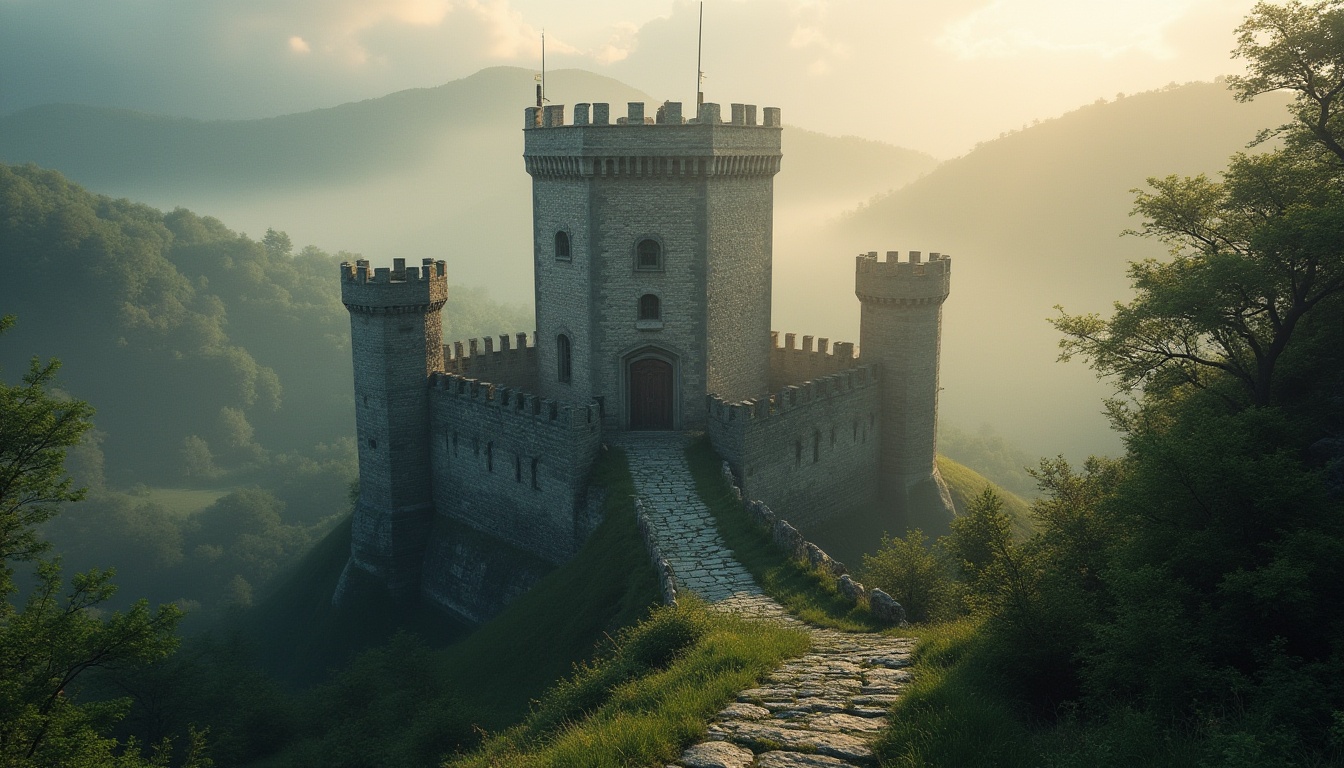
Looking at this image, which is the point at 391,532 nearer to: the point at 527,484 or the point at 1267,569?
the point at 527,484

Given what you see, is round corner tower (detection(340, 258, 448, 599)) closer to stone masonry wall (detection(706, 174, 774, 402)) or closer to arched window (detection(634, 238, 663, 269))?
arched window (detection(634, 238, 663, 269))

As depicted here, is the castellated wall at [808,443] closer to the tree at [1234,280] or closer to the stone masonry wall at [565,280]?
the stone masonry wall at [565,280]

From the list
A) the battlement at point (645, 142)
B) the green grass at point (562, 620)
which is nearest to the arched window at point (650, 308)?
the battlement at point (645, 142)

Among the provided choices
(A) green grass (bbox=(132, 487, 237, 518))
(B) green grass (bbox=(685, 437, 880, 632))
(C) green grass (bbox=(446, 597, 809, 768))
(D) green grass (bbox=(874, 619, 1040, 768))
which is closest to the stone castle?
(B) green grass (bbox=(685, 437, 880, 632))

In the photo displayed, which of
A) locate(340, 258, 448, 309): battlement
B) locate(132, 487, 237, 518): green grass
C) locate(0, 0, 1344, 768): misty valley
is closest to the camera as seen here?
locate(0, 0, 1344, 768): misty valley

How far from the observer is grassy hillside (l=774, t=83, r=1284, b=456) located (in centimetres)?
13188

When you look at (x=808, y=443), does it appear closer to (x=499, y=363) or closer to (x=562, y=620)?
(x=562, y=620)

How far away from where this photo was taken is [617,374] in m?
30.7

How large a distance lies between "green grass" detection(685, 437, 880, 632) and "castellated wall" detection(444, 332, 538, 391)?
1007cm

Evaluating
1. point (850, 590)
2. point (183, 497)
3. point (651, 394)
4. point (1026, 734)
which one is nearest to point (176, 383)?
point (183, 497)

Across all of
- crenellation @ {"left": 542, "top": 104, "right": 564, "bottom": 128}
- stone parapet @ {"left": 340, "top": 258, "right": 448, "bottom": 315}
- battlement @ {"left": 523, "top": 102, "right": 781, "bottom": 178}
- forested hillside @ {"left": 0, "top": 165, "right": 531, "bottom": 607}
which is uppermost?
crenellation @ {"left": 542, "top": 104, "right": 564, "bottom": 128}

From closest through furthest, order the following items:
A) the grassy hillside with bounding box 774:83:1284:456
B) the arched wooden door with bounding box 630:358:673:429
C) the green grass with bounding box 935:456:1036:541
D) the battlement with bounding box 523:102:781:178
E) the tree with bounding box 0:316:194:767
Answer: the tree with bounding box 0:316:194:767
the battlement with bounding box 523:102:781:178
the arched wooden door with bounding box 630:358:673:429
the green grass with bounding box 935:456:1036:541
the grassy hillside with bounding box 774:83:1284:456

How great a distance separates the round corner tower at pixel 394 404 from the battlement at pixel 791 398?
940 centimetres

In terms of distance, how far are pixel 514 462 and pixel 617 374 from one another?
3.93 meters
